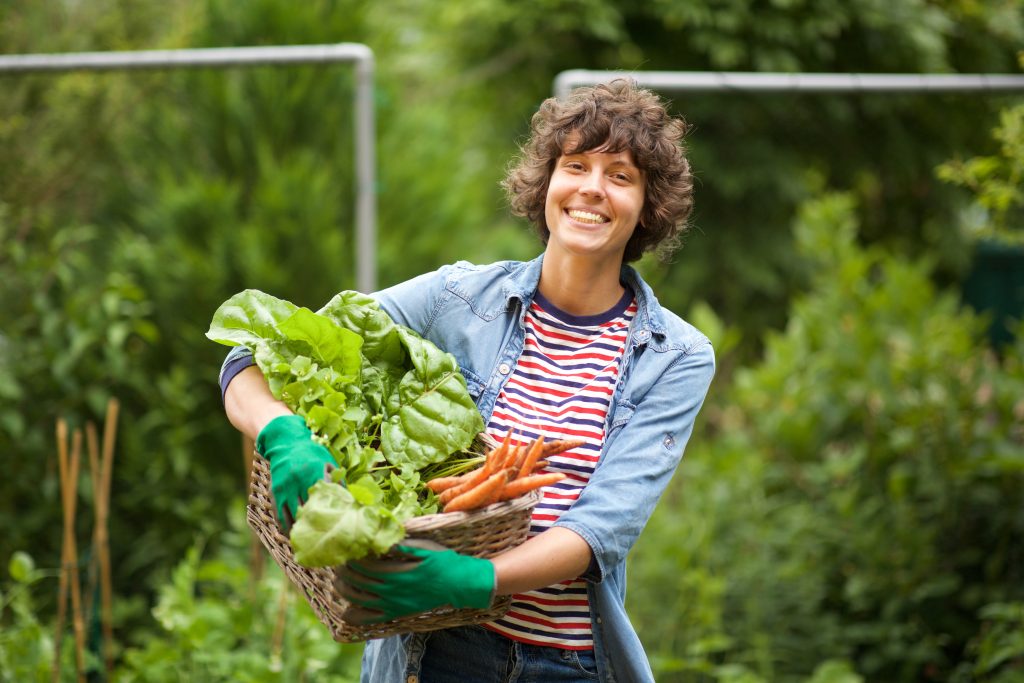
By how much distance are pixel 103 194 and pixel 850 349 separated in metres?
2.84

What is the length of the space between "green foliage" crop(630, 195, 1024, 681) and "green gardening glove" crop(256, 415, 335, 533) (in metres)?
1.82

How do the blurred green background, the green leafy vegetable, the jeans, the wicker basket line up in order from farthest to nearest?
the blurred green background → the jeans → the green leafy vegetable → the wicker basket

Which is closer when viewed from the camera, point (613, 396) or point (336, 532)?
point (336, 532)

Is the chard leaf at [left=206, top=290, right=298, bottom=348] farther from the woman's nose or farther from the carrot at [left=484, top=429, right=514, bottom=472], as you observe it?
the woman's nose

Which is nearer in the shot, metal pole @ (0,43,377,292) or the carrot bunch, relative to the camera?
the carrot bunch

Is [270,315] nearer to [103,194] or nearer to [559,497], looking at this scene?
[559,497]

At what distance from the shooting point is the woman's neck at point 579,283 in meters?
1.82

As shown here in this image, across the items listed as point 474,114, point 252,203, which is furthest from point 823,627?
point 474,114

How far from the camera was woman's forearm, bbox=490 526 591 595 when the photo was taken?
1.52 meters

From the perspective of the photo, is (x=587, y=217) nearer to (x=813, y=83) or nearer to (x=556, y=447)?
(x=556, y=447)

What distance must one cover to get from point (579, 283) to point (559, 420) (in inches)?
9.7

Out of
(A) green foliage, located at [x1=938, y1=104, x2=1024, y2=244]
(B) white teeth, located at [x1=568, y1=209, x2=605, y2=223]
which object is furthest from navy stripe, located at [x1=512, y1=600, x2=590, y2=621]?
(A) green foliage, located at [x1=938, y1=104, x2=1024, y2=244]

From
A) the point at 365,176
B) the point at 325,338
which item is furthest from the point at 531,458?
the point at 365,176

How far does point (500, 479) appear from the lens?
149 centimetres
